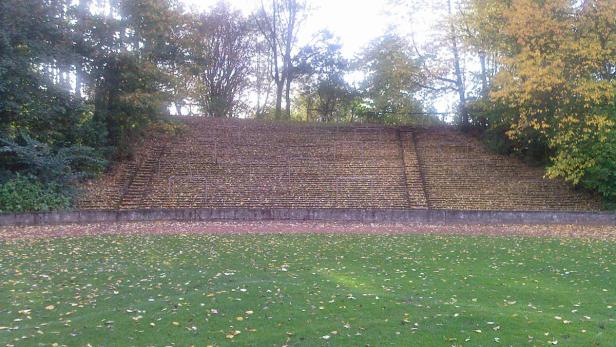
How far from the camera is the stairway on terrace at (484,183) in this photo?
79.9ft

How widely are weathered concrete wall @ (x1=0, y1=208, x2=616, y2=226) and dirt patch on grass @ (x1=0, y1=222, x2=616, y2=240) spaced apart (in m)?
1.17

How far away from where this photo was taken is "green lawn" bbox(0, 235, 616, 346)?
20.0 feet

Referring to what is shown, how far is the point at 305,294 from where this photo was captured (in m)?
8.02

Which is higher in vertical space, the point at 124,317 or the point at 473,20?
the point at 473,20

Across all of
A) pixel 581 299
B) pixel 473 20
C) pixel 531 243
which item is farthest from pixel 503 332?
pixel 473 20

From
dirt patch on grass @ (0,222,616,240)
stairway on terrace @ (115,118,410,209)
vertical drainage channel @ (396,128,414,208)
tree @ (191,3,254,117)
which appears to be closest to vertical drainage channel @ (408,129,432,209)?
vertical drainage channel @ (396,128,414,208)

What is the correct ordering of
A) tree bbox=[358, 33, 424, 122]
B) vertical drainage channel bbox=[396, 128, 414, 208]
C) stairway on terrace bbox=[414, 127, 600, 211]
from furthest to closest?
tree bbox=[358, 33, 424, 122] < vertical drainage channel bbox=[396, 128, 414, 208] < stairway on terrace bbox=[414, 127, 600, 211]

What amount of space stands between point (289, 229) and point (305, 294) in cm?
967

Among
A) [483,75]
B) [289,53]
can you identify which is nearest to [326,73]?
[289,53]

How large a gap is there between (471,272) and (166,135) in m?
26.7

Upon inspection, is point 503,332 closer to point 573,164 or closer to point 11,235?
point 11,235

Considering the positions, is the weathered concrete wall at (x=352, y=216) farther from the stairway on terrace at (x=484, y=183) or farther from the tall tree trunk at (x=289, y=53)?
the tall tree trunk at (x=289, y=53)

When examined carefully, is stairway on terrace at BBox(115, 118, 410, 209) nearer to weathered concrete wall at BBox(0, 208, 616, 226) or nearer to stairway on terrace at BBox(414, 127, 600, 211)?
stairway on terrace at BBox(414, 127, 600, 211)

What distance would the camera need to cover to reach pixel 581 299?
792 centimetres
